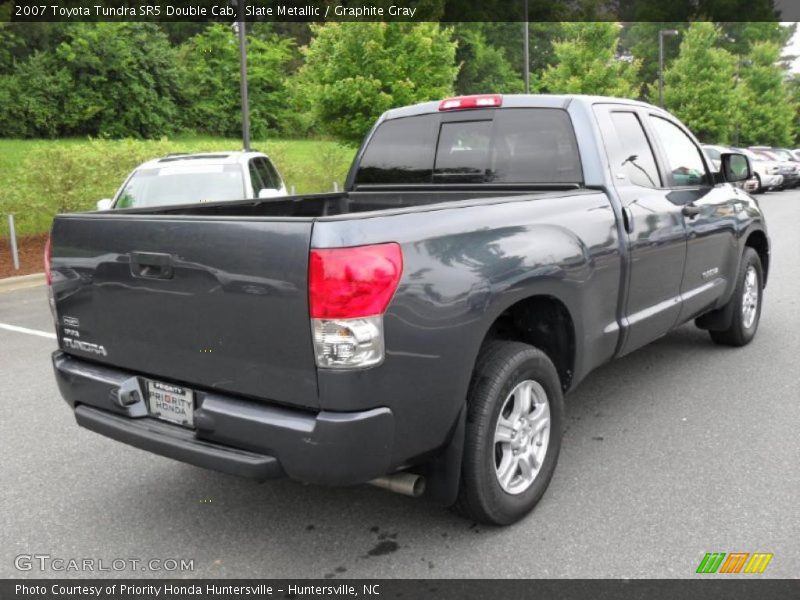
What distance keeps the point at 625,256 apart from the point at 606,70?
98.3 feet

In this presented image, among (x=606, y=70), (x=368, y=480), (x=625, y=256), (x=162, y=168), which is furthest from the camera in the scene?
(x=606, y=70)

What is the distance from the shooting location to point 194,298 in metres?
2.95

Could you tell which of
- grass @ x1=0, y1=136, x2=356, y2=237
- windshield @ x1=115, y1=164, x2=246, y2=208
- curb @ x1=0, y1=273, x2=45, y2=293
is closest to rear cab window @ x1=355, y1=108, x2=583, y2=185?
windshield @ x1=115, y1=164, x2=246, y2=208

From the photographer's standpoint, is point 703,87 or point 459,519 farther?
point 703,87

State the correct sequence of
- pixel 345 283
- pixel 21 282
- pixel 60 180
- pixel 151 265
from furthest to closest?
pixel 60 180
pixel 21 282
pixel 151 265
pixel 345 283

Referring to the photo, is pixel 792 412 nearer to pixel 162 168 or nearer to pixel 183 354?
pixel 183 354

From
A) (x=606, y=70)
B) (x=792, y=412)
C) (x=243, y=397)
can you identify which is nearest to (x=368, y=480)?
(x=243, y=397)

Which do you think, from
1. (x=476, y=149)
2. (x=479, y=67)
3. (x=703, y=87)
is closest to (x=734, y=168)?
(x=476, y=149)

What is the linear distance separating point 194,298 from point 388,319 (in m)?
0.79

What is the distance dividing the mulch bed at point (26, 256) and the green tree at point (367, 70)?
7472 mm

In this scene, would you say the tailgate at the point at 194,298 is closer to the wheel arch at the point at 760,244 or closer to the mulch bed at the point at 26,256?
the wheel arch at the point at 760,244

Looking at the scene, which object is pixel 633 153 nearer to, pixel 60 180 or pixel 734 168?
Result: pixel 734 168

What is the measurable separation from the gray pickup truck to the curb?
296 inches

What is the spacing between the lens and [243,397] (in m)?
2.92
